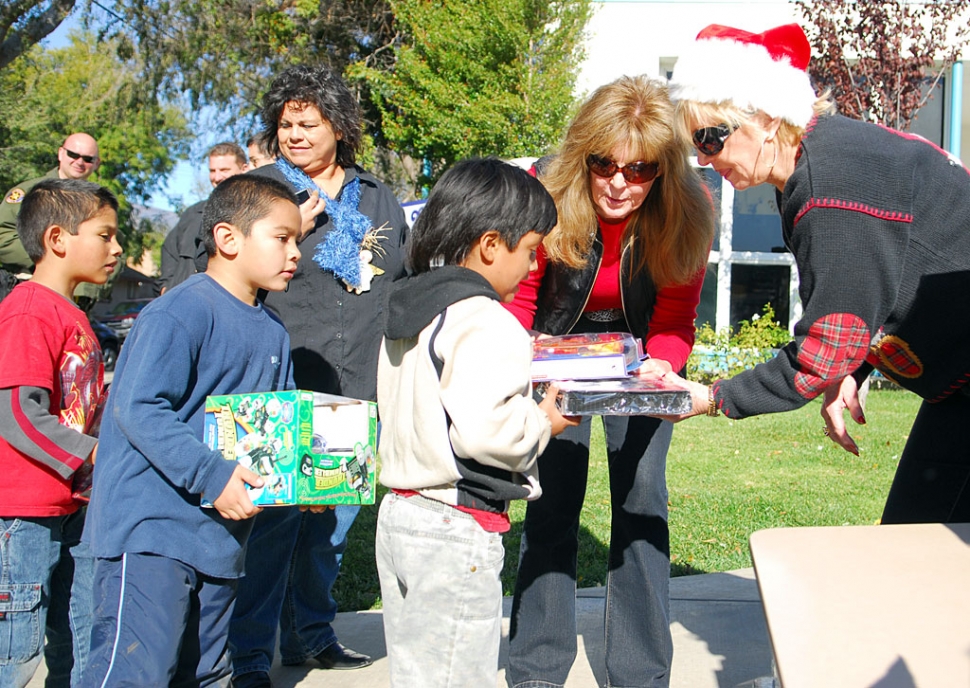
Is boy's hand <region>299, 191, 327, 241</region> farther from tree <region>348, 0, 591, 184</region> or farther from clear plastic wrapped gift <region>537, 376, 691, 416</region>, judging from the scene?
tree <region>348, 0, 591, 184</region>

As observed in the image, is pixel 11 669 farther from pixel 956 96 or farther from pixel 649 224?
pixel 956 96

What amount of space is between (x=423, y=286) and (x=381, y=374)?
32 centimetres

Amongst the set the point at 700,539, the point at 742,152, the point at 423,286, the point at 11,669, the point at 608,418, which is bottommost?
the point at 700,539

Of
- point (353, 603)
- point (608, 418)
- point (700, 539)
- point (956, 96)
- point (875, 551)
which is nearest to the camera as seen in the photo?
point (875, 551)

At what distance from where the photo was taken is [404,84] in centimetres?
1447

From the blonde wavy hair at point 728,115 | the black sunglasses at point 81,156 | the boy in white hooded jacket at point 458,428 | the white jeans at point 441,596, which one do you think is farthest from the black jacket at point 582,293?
the black sunglasses at point 81,156

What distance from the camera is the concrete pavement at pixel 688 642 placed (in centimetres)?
346

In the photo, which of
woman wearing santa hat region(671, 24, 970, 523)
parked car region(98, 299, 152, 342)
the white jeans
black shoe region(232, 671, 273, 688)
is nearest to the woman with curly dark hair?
black shoe region(232, 671, 273, 688)

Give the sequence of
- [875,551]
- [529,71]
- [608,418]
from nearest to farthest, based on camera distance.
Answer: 1. [875,551]
2. [608,418]
3. [529,71]

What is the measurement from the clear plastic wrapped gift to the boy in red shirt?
147 cm

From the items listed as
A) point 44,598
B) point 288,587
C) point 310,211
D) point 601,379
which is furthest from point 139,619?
point 310,211

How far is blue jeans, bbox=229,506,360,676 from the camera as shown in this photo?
327 centimetres

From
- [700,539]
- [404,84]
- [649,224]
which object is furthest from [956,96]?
[649,224]

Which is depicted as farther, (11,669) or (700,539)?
(700,539)
